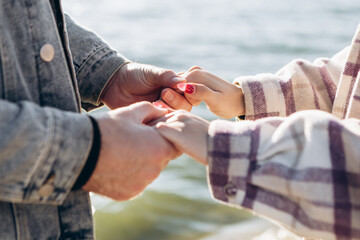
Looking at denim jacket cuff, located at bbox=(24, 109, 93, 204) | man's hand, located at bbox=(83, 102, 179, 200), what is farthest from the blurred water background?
denim jacket cuff, located at bbox=(24, 109, 93, 204)

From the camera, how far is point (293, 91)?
1861 mm

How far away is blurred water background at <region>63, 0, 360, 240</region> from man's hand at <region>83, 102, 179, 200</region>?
168 cm

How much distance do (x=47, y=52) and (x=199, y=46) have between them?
17.8ft

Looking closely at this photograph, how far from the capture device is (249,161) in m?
1.26

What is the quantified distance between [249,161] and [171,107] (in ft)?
2.30

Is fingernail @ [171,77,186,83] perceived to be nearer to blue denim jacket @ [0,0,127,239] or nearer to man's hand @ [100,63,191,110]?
man's hand @ [100,63,191,110]

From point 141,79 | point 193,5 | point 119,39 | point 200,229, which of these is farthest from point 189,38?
point 141,79

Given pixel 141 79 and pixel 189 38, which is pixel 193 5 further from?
pixel 141 79

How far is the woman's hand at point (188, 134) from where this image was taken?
1.32 m

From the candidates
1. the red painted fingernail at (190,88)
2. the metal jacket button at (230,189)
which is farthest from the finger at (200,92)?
the metal jacket button at (230,189)

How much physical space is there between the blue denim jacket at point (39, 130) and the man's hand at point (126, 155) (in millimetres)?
62

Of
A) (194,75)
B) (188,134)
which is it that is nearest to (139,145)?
(188,134)

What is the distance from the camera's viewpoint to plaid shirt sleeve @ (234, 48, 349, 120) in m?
1.84

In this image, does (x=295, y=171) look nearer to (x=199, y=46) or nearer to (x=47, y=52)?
(x=47, y=52)
